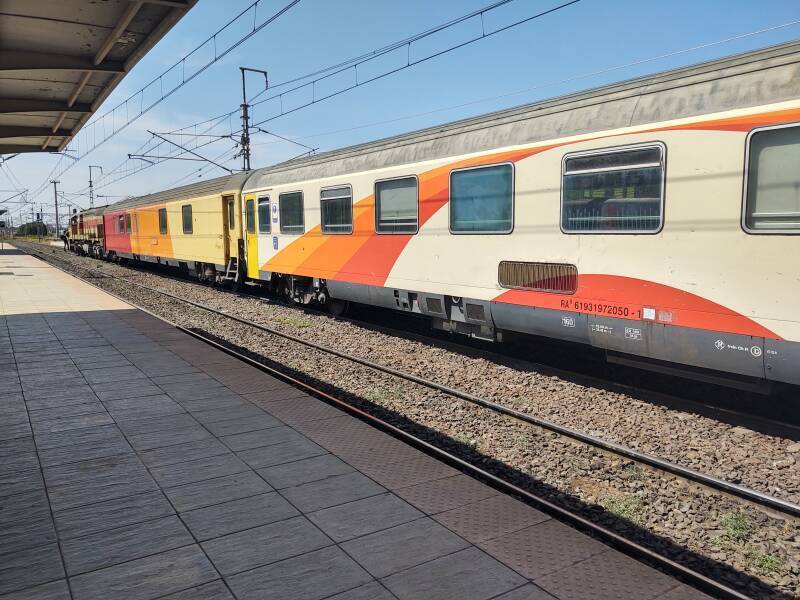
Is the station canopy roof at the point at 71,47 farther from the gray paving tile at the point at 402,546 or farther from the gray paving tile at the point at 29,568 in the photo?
the gray paving tile at the point at 402,546

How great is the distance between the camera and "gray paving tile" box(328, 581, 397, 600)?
285 centimetres

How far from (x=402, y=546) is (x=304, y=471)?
4.27ft

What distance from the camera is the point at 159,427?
17.6 ft

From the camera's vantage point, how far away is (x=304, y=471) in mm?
4410

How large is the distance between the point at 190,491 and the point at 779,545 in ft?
13.2

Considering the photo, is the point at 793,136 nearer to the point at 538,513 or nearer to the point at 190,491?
the point at 538,513

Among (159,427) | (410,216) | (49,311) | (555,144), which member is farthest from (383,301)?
(49,311)

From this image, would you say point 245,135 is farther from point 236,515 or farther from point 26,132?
point 236,515

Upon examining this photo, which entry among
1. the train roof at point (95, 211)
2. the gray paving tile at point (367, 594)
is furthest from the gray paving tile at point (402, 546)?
the train roof at point (95, 211)

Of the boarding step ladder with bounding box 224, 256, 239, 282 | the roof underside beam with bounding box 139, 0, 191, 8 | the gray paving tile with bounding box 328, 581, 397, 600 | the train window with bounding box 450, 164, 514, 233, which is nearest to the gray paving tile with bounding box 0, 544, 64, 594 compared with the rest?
the gray paving tile with bounding box 328, 581, 397, 600

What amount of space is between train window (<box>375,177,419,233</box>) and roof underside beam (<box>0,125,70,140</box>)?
48.0ft

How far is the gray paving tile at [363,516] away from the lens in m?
3.51

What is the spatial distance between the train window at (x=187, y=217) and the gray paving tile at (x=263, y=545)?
56.7 feet

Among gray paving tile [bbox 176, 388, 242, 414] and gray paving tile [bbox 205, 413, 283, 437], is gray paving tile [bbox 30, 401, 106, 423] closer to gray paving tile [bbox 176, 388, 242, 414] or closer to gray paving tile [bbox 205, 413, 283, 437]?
gray paving tile [bbox 176, 388, 242, 414]
